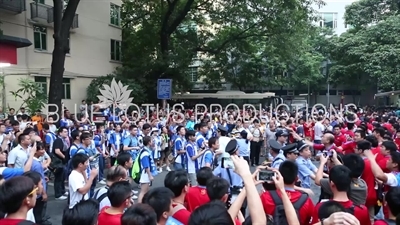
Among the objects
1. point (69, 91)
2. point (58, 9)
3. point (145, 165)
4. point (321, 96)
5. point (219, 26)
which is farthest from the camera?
point (321, 96)

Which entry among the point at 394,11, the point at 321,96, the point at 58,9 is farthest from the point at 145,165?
the point at 321,96

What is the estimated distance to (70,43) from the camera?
20.3 m

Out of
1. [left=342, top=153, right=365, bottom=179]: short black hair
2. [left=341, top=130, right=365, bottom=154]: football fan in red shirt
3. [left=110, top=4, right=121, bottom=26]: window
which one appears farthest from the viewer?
[left=110, top=4, right=121, bottom=26]: window

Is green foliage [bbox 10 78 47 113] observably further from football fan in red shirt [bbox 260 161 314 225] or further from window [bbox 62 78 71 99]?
football fan in red shirt [bbox 260 161 314 225]

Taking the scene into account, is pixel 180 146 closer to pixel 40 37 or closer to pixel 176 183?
pixel 176 183

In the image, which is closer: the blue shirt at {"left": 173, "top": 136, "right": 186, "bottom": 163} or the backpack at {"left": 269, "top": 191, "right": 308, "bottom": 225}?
the backpack at {"left": 269, "top": 191, "right": 308, "bottom": 225}

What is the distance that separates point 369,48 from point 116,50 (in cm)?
1759

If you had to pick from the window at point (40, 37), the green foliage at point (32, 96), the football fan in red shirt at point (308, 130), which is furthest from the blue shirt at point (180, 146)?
the window at point (40, 37)

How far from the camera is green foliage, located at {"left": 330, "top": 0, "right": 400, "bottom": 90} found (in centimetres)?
2191

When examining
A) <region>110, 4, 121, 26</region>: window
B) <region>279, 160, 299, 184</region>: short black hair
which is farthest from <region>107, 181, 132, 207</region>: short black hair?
<region>110, 4, 121, 26</region>: window

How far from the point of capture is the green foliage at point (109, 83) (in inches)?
773

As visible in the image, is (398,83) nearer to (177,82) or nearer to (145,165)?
(177,82)

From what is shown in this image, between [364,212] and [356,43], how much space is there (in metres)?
27.3

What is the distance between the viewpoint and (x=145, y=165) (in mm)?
6414
